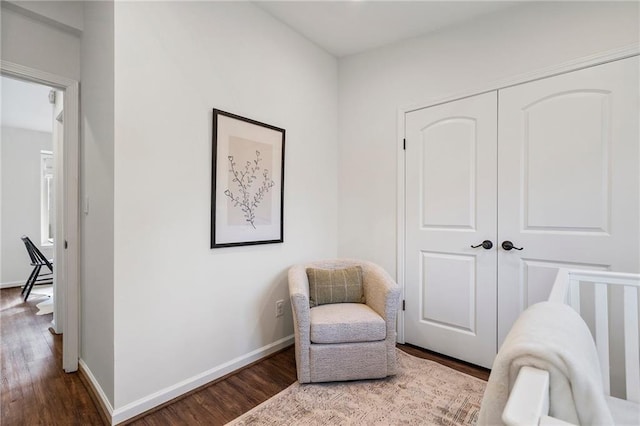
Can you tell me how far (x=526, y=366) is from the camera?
0.58 meters

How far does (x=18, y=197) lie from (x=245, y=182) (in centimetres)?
496

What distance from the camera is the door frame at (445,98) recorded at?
1794 mm

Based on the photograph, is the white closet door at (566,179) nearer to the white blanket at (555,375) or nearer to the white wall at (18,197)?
the white blanket at (555,375)

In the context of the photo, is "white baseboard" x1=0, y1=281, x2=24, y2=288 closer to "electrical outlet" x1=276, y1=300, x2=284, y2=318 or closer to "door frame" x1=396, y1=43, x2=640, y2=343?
"electrical outlet" x1=276, y1=300, x2=284, y2=318

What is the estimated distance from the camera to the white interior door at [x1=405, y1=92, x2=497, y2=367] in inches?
86.8

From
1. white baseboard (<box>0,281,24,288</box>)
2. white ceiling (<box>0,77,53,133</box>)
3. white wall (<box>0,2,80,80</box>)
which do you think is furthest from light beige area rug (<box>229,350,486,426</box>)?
white baseboard (<box>0,281,24,288</box>)

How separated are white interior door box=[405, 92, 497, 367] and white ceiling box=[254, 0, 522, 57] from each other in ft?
2.10

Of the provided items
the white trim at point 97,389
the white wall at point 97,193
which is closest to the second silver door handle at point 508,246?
the white wall at point 97,193

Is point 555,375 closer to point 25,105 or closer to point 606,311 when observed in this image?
point 606,311

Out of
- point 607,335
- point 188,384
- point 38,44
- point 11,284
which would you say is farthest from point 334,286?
point 11,284

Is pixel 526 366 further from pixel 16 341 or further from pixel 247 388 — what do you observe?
pixel 16 341

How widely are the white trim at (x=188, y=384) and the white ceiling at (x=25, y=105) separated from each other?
2.95 m

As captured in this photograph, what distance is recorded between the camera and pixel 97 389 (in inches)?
71.4

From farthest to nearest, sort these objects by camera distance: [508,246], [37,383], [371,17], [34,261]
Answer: [34,261] → [371,17] → [508,246] → [37,383]
